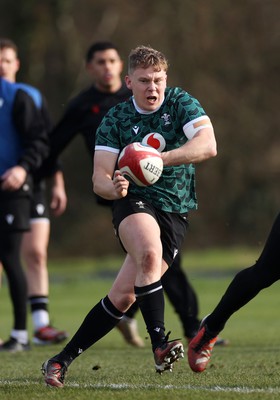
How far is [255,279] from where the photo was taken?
5922mm

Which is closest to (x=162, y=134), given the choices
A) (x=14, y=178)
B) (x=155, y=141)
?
(x=155, y=141)

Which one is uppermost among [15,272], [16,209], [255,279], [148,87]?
[148,87]

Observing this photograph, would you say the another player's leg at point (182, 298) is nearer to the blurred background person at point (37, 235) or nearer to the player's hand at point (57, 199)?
the blurred background person at point (37, 235)

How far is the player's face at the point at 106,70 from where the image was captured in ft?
29.6

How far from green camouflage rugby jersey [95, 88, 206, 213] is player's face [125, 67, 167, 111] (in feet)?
0.22

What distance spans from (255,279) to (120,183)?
94cm

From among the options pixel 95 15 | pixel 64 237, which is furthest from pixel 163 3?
pixel 64 237

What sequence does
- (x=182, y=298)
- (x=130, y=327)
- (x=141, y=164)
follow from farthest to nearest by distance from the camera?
(x=130, y=327) → (x=182, y=298) → (x=141, y=164)

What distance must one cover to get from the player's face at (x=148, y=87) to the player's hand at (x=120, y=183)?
52 centimetres

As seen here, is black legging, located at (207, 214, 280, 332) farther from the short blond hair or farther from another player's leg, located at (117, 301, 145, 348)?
another player's leg, located at (117, 301, 145, 348)

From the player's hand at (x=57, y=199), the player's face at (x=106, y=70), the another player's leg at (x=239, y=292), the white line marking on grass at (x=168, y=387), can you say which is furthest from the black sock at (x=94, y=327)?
the player's hand at (x=57, y=199)

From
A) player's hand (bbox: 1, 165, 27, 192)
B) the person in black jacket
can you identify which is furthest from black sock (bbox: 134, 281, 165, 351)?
player's hand (bbox: 1, 165, 27, 192)

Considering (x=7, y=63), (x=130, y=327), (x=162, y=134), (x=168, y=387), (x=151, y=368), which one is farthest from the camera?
(x=7, y=63)

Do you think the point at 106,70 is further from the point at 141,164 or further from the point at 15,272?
the point at 141,164
